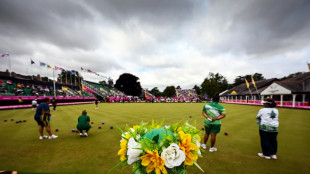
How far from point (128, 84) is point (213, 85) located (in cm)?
4388

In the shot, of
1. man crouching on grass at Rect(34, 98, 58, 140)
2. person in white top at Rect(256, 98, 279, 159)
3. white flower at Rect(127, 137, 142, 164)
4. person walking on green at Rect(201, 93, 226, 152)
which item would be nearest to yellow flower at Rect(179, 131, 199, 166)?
white flower at Rect(127, 137, 142, 164)

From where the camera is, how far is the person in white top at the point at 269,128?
160 inches

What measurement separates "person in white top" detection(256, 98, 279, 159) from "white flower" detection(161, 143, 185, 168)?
4.26 meters

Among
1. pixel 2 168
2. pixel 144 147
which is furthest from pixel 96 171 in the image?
pixel 144 147

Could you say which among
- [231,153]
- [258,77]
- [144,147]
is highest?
[258,77]

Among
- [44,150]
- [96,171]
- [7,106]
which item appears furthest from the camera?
[7,106]

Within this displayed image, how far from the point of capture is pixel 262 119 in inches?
167

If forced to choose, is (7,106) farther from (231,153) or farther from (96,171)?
(231,153)

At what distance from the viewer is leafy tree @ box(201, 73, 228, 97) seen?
63644 mm

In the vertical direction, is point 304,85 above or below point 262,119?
above

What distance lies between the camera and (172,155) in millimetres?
1329

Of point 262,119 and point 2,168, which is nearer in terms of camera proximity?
point 2,168

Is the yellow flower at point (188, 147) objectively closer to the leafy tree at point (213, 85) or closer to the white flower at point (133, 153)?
the white flower at point (133, 153)

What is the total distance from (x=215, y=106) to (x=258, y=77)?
89.5m
